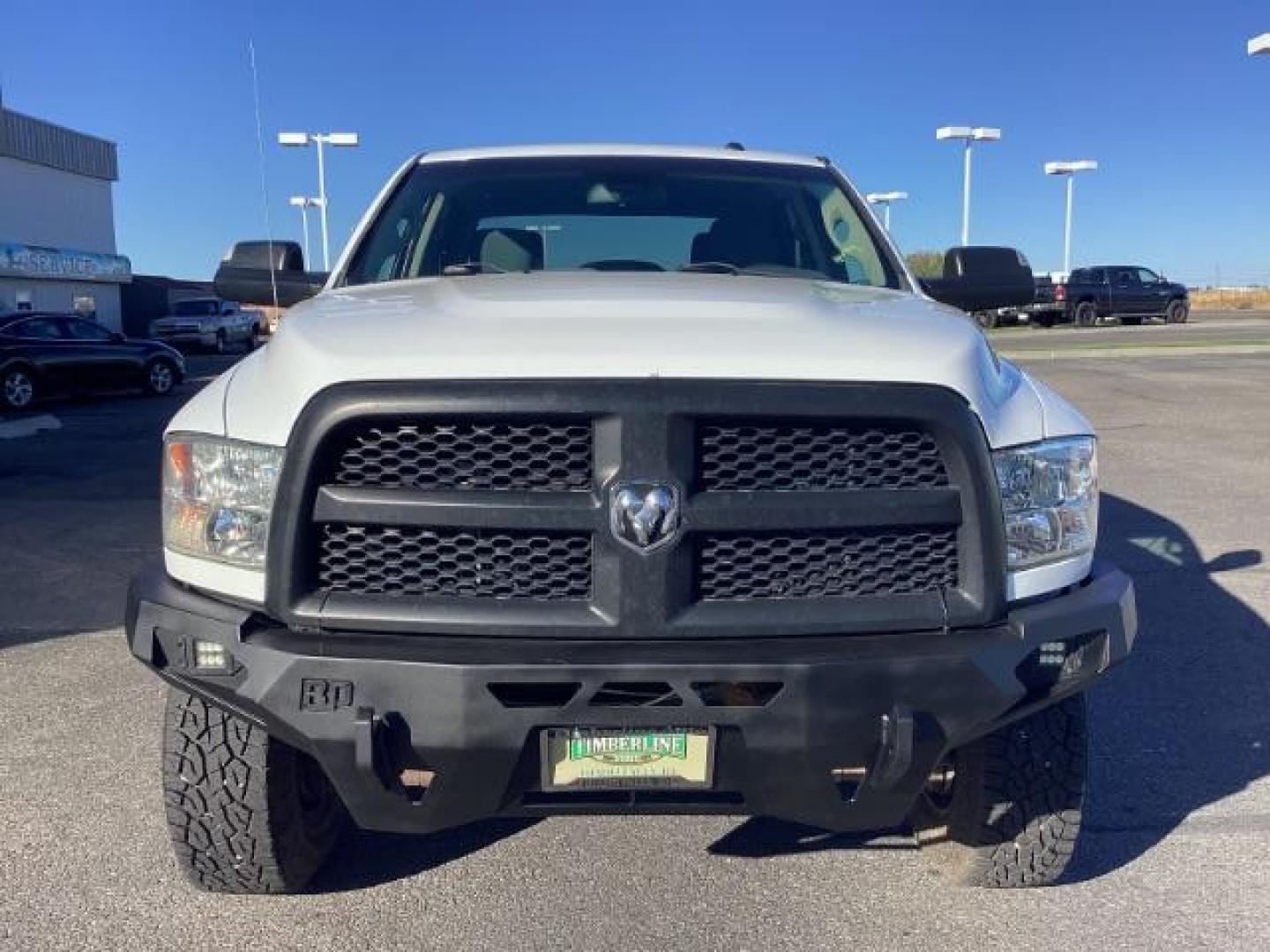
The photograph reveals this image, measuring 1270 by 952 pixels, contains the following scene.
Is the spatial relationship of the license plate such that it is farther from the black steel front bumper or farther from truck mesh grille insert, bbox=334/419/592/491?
truck mesh grille insert, bbox=334/419/592/491

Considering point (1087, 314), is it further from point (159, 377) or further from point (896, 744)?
point (896, 744)

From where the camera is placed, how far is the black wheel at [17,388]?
53.4ft

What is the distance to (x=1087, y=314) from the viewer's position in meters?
35.7

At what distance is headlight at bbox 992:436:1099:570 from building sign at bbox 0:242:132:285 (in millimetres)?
33482

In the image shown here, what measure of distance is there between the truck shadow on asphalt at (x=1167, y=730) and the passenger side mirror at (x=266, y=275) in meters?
2.40

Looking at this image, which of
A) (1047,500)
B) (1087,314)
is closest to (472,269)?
(1047,500)

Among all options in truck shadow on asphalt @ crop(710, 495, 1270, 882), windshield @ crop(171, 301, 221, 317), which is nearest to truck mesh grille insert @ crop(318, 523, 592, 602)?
truck shadow on asphalt @ crop(710, 495, 1270, 882)

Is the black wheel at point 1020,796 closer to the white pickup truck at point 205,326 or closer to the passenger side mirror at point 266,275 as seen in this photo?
the passenger side mirror at point 266,275

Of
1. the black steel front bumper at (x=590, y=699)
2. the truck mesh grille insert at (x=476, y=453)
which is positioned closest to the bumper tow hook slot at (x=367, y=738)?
the black steel front bumper at (x=590, y=699)

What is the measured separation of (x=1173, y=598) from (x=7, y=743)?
17.2 feet

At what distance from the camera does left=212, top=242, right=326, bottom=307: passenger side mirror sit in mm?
4117

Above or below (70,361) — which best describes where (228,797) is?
below

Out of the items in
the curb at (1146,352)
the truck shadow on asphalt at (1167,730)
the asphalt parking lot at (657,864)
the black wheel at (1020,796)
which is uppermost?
the curb at (1146,352)

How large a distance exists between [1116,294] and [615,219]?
34709mm
